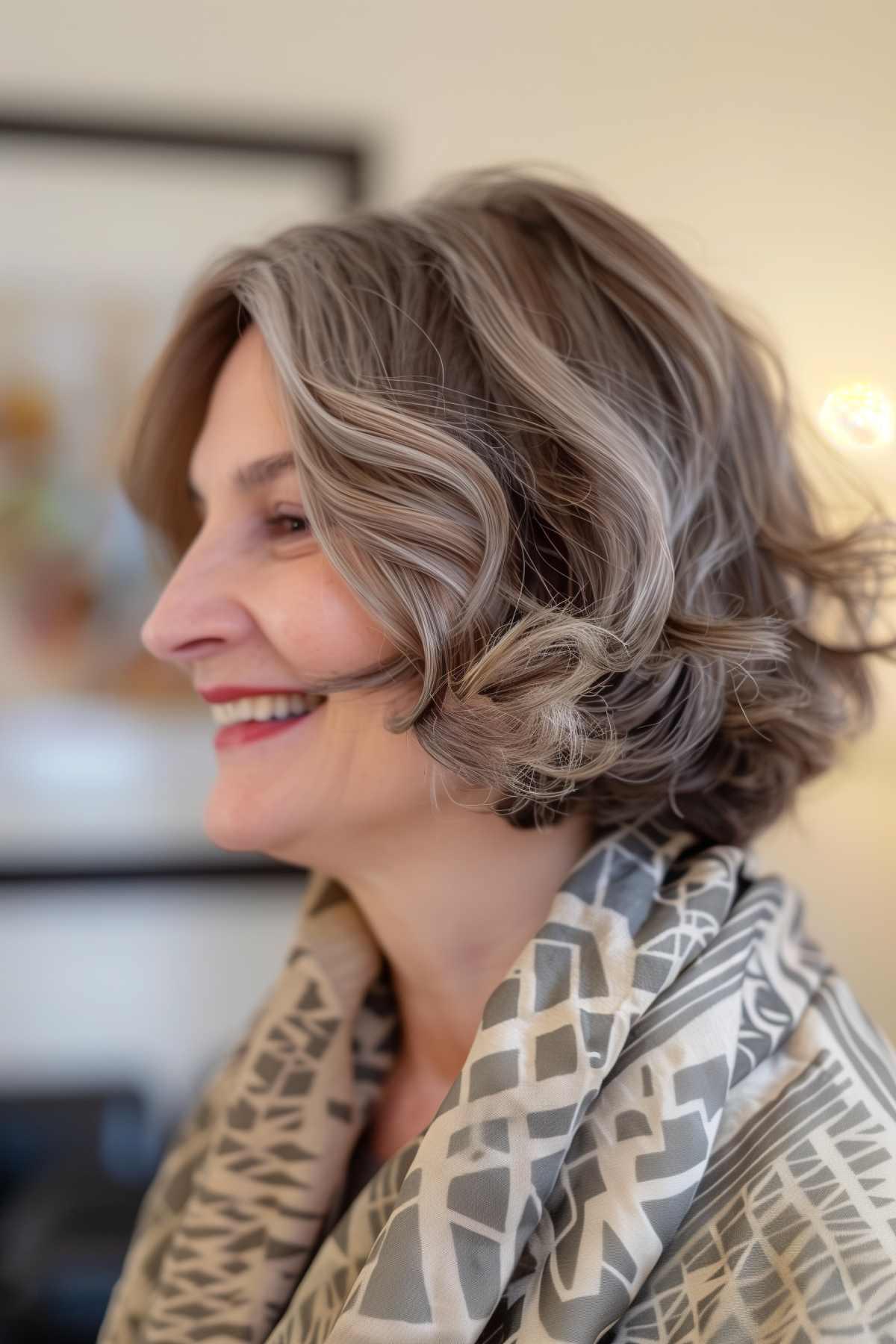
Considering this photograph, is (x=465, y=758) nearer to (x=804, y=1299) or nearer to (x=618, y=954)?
(x=618, y=954)

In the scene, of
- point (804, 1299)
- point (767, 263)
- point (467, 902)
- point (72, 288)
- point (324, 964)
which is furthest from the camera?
point (72, 288)

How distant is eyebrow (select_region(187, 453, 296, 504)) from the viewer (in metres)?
0.80

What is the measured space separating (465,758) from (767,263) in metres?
0.73

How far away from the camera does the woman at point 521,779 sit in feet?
2.13

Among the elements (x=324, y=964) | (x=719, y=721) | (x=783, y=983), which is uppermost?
(x=719, y=721)

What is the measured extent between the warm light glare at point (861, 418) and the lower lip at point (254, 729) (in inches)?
19.3

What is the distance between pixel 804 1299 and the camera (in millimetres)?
576

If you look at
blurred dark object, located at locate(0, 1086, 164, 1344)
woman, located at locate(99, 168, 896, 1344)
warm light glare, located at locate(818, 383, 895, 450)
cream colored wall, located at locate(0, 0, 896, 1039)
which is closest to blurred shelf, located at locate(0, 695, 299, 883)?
blurred dark object, located at locate(0, 1086, 164, 1344)

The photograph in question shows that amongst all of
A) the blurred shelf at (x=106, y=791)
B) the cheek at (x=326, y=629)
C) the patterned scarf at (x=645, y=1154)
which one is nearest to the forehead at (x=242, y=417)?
the cheek at (x=326, y=629)

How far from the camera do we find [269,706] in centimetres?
85

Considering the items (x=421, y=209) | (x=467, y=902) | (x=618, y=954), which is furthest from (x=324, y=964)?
(x=421, y=209)

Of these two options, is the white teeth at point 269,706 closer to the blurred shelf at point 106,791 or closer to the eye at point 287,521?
the eye at point 287,521

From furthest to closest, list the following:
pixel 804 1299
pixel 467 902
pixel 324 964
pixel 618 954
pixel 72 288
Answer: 1. pixel 72 288
2. pixel 324 964
3. pixel 467 902
4. pixel 618 954
5. pixel 804 1299

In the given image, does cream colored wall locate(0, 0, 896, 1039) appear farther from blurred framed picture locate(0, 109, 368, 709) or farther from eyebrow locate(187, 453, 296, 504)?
eyebrow locate(187, 453, 296, 504)
